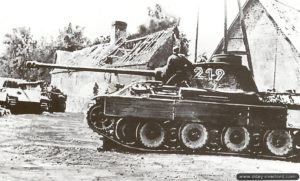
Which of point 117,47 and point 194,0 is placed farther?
point 117,47

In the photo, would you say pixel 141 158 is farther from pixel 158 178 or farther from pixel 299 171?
pixel 299 171

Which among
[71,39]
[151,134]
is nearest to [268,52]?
[151,134]

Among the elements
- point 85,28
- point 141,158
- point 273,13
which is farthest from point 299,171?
point 273,13

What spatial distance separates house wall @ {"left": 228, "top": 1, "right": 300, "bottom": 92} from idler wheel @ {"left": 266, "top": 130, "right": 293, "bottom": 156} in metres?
2.49

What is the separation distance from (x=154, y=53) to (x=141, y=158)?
8.07ft

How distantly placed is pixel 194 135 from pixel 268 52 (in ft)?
13.9

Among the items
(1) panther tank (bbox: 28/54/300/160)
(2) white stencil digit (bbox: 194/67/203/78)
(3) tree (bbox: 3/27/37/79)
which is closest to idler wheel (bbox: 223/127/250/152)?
(1) panther tank (bbox: 28/54/300/160)

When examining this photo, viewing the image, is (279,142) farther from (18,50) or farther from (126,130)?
(18,50)

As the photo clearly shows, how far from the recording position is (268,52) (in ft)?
31.3

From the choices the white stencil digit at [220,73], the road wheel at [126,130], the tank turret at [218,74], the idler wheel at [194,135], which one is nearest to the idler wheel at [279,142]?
the tank turret at [218,74]

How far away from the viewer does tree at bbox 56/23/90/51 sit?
4.95m

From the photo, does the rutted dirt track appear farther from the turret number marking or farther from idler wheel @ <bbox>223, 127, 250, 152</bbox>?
the turret number marking

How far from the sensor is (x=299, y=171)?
5266mm

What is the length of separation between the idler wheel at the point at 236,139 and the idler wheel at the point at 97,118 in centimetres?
148
